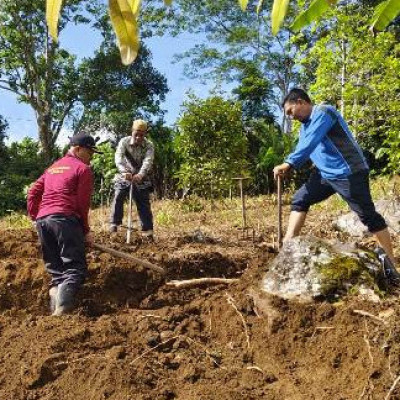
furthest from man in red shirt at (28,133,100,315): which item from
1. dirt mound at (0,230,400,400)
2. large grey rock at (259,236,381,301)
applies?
large grey rock at (259,236,381,301)

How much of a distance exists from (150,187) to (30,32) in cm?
1654

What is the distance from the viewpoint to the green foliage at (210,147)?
48.2 ft

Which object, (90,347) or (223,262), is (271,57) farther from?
(90,347)

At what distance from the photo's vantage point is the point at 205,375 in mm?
3658

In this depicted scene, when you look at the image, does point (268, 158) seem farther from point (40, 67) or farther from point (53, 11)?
point (53, 11)

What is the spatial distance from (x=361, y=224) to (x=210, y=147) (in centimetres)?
676

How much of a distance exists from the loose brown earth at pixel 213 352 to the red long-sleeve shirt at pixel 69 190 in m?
0.88

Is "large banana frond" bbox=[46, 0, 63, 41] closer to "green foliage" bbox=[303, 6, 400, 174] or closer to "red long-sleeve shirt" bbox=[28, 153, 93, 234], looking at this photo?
"red long-sleeve shirt" bbox=[28, 153, 93, 234]

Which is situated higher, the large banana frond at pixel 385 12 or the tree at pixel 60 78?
the tree at pixel 60 78

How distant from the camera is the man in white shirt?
28.1ft

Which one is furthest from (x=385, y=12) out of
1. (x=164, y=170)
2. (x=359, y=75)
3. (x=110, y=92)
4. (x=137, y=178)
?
(x=110, y=92)

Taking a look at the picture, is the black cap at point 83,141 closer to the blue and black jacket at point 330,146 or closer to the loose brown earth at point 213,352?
the loose brown earth at point 213,352

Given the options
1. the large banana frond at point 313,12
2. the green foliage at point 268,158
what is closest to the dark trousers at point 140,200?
the large banana frond at point 313,12

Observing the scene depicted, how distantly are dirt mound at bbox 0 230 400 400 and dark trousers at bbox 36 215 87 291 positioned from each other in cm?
30
